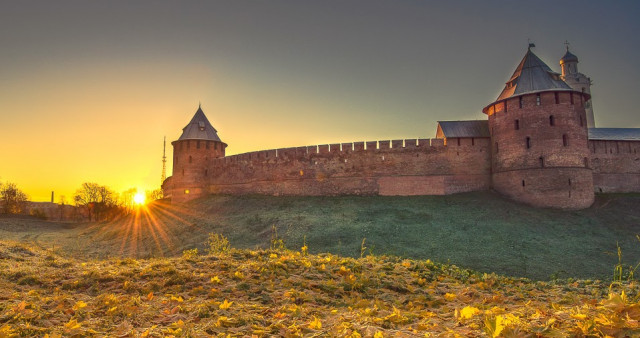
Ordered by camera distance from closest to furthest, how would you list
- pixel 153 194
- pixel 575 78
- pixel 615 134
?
pixel 615 134, pixel 575 78, pixel 153 194

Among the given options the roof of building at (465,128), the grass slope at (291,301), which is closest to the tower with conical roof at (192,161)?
the roof of building at (465,128)

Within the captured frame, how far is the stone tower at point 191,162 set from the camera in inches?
1144

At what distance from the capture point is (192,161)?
2928 centimetres

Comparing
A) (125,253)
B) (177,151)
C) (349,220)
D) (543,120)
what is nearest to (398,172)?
(349,220)

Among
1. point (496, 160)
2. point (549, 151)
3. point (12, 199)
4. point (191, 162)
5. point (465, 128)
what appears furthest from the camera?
point (12, 199)

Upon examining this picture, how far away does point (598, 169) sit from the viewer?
2317cm

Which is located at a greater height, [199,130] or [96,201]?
[199,130]

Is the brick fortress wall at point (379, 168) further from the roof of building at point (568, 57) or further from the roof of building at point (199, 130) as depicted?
the roof of building at point (568, 57)

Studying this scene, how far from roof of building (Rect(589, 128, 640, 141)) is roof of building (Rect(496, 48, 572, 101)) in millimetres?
5809

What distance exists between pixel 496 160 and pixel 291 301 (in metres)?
19.9

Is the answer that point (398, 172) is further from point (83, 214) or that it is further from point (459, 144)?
point (83, 214)

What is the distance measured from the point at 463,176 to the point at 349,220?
8.52 metres

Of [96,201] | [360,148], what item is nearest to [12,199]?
[96,201]

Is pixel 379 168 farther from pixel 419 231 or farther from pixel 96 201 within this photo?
pixel 96 201
